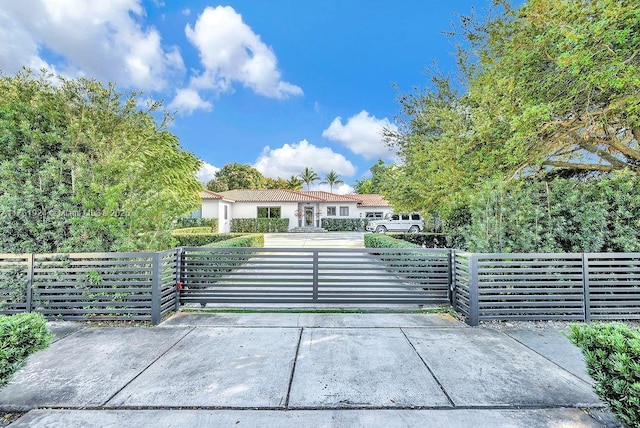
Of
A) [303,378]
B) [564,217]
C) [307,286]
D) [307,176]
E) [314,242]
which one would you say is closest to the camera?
[303,378]

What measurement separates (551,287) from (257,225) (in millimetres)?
22836

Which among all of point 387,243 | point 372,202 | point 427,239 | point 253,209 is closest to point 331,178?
point 372,202

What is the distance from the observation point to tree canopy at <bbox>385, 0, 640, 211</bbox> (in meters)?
3.84

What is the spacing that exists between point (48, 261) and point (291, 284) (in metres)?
3.56

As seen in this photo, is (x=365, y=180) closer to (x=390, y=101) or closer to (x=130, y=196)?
(x=390, y=101)

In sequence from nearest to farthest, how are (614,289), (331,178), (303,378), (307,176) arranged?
(303,378)
(614,289)
(307,176)
(331,178)

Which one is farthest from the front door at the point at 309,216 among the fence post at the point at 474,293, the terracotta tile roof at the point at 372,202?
the fence post at the point at 474,293

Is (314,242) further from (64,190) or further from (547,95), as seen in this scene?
(547,95)

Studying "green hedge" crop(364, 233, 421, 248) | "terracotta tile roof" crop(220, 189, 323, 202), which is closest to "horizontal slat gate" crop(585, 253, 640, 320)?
"green hedge" crop(364, 233, 421, 248)

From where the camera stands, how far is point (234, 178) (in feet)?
140

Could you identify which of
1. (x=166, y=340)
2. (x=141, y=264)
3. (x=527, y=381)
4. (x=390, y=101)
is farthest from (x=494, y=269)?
(x=390, y=101)

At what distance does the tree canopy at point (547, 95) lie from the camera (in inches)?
151

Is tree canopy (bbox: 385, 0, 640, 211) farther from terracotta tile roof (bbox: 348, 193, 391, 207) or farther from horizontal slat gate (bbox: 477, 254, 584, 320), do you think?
terracotta tile roof (bbox: 348, 193, 391, 207)

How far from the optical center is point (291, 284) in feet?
17.2
